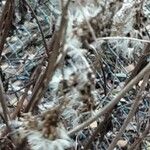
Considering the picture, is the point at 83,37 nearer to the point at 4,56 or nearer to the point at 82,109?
the point at 82,109

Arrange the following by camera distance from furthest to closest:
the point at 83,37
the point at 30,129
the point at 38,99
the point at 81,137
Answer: the point at 81,137
the point at 38,99
the point at 30,129
the point at 83,37

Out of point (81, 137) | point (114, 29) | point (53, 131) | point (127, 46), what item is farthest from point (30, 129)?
point (81, 137)

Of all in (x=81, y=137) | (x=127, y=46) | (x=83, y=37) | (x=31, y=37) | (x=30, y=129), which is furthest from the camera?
(x=31, y=37)

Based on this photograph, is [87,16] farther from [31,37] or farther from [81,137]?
[31,37]

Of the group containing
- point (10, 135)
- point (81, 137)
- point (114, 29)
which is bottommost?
point (81, 137)

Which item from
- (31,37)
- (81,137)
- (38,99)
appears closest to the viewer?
(38,99)

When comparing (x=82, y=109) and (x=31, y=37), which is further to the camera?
(x=31, y=37)

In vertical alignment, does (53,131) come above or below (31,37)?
below

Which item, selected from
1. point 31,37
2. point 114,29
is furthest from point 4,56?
point 114,29

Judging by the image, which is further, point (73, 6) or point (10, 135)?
point (10, 135)
